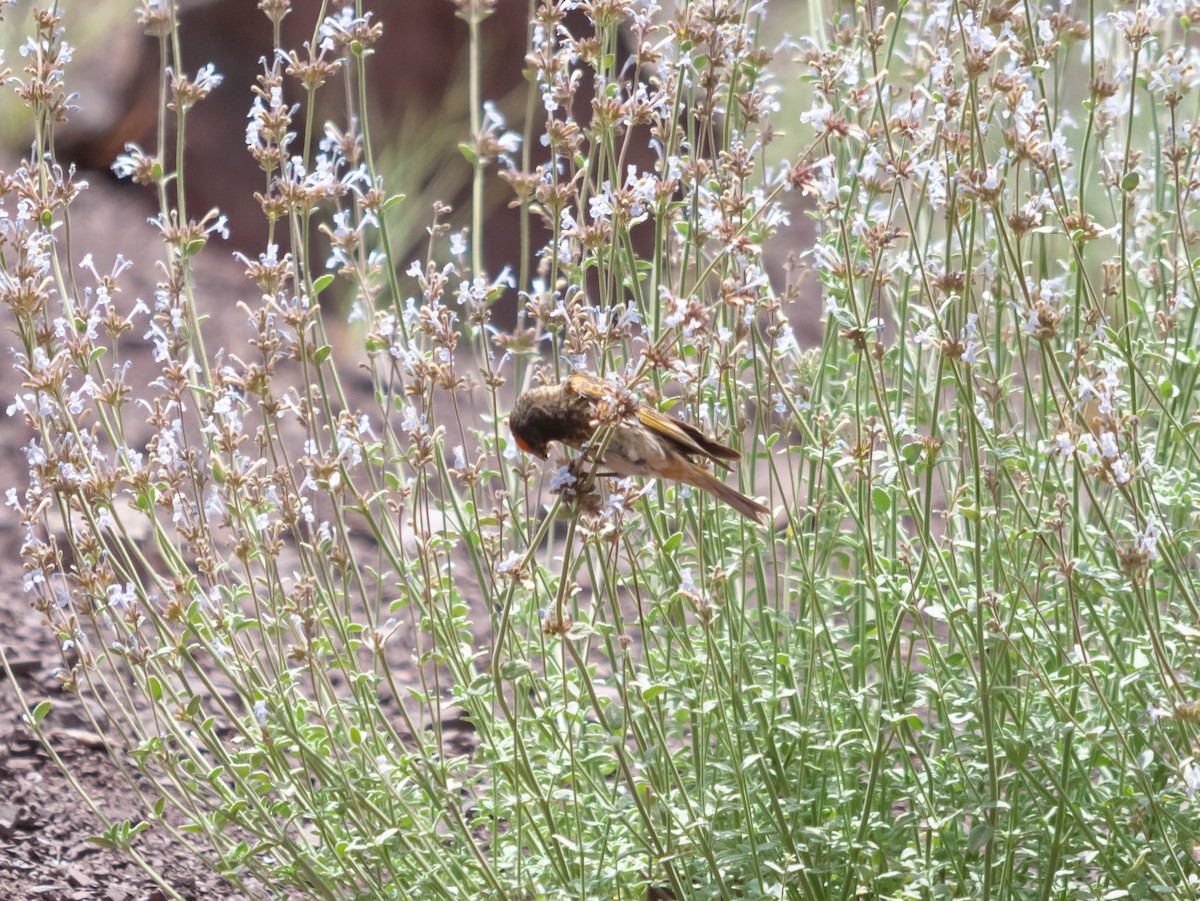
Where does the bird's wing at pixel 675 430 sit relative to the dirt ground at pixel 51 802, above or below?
above

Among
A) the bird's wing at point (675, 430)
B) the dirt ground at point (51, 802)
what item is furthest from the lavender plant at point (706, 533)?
the dirt ground at point (51, 802)

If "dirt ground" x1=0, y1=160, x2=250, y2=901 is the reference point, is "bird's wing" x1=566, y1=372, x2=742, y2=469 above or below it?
above

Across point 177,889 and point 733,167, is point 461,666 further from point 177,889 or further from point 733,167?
point 177,889

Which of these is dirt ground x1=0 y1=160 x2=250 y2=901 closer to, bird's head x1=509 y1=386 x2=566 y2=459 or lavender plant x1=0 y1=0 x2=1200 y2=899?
lavender plant x1=0 y1=0 x2=1200 y2=899

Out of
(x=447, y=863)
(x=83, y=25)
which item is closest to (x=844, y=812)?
(x=447, y=863)

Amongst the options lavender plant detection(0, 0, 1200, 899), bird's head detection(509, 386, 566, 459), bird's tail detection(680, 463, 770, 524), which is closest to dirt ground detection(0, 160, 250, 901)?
lavender plant detection(0, 0, 1200, 899)

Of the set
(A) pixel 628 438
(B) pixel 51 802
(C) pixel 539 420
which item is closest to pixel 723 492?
(A) pixel 628 438

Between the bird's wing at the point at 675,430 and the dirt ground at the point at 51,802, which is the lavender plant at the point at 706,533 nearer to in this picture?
the bird's wing at the point at 675,430
